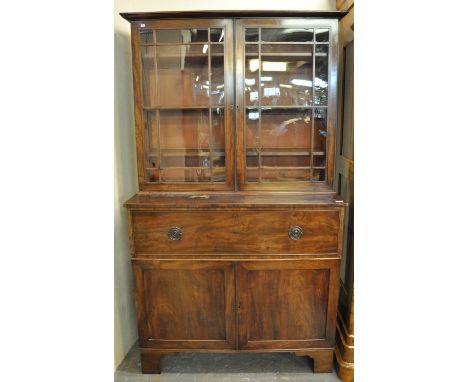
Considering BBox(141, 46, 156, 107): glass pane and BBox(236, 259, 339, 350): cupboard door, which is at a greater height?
BBox(141, 46, 156, 107): glass pane

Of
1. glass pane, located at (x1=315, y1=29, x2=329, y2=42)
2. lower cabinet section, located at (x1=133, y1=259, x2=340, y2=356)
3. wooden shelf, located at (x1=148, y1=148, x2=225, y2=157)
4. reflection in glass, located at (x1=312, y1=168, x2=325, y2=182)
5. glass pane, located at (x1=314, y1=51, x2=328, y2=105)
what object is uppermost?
glass pane, located at (x1=315, y1=29, x2=329, y2=42)

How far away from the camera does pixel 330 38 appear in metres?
1.45

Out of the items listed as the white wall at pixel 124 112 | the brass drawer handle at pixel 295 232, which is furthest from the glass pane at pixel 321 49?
the brass drawer handle at pixel 295 232

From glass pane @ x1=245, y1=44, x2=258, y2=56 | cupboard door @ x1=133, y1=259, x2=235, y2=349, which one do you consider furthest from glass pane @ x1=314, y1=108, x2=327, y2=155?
cupboard door @ x1=133, y1=259, x2=235, y2=349

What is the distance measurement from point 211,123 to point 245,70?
10.3 inches

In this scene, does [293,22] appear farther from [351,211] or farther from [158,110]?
[351,211]

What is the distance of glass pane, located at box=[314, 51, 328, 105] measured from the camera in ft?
4.90

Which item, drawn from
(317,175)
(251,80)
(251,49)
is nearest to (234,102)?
(251,80)

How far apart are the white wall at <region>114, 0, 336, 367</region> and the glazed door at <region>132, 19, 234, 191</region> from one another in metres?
0.16

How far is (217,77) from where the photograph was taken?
4.98ft

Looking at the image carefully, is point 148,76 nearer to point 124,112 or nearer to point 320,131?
point 124,112

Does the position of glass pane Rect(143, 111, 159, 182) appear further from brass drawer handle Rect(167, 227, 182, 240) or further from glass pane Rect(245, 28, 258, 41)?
glass pane Rect(245, 28, 258, 41)

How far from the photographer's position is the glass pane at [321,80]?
1493 millimetres

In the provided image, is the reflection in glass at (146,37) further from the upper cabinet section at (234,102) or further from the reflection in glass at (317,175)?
the reflection in glass at (317,175)
